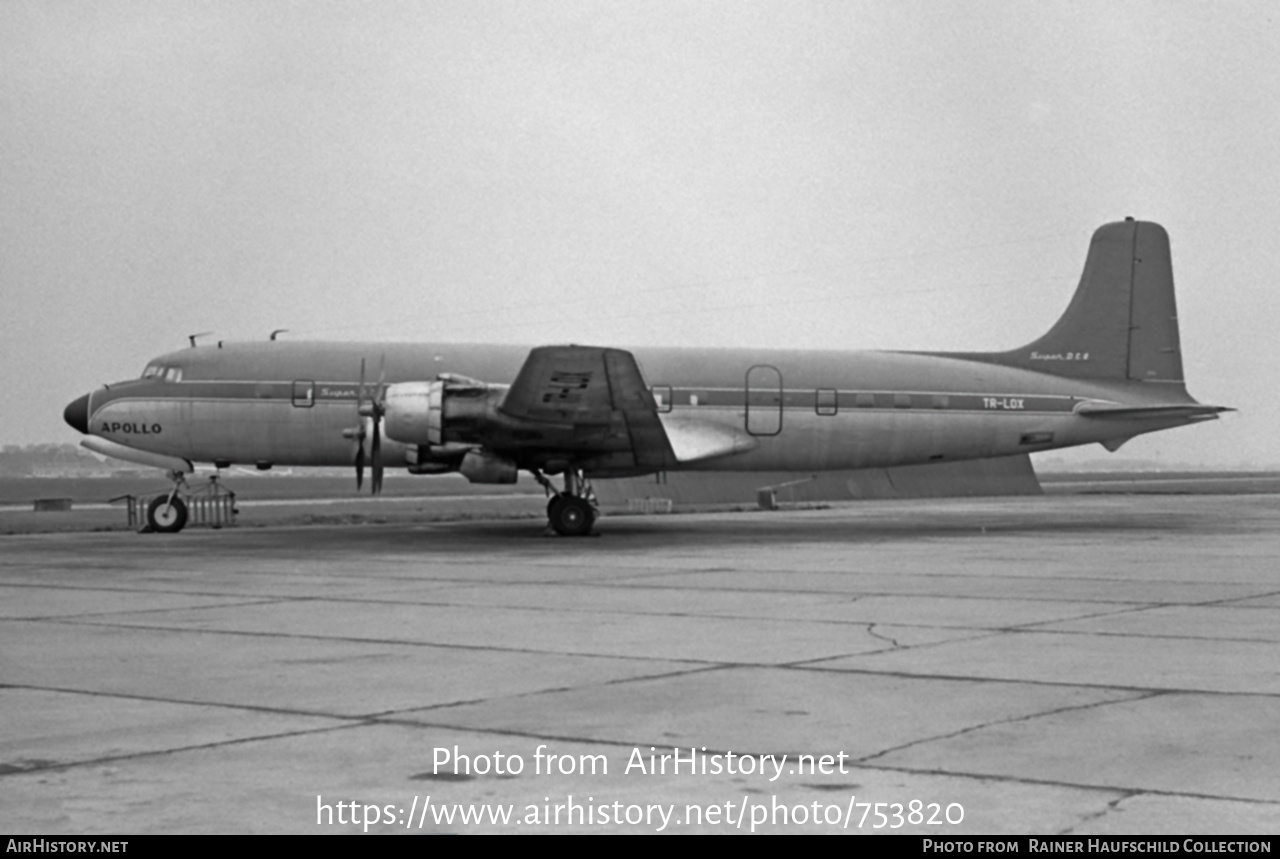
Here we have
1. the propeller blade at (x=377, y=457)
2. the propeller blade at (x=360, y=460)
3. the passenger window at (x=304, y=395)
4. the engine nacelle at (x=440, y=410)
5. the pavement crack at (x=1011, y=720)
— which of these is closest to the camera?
the pavement crack at (x=1011, y=720)

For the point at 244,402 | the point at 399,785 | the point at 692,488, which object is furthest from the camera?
the point at 692,488

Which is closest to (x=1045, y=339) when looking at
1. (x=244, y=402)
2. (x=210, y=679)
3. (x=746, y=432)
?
(x=746, y=432)

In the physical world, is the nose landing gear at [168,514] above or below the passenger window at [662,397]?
below

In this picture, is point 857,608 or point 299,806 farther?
point 857,608

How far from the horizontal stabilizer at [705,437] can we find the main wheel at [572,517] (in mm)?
2975

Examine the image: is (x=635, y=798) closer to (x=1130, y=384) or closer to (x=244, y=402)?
(x=244, y=402)

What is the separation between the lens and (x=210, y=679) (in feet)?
31.5

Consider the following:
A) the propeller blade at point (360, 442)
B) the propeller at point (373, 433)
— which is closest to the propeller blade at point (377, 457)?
the propeller at point (373, 433)

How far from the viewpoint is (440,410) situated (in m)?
25.6

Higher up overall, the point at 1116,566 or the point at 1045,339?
the point at 1045,339

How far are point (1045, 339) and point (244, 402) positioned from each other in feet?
60.4

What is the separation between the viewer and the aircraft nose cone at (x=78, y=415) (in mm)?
30016

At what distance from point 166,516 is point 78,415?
3.01m

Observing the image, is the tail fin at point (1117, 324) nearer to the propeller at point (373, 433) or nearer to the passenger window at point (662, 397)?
the passenger window at point (662, 397)
